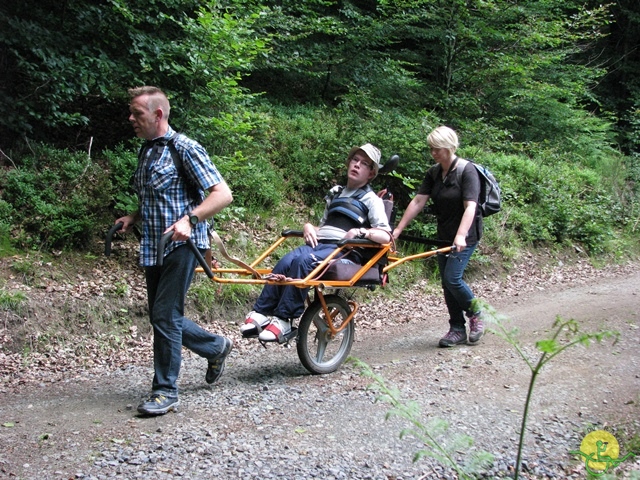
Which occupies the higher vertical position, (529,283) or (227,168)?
(227,168)

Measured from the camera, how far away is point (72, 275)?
6.92m

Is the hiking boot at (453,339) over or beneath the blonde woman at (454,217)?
beneath

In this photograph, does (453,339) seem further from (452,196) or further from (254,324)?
(254,324)

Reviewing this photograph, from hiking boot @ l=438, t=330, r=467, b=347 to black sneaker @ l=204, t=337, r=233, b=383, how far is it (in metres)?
2.54

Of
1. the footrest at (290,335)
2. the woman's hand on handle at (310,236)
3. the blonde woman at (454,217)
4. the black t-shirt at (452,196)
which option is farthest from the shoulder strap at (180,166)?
the black t-shirt at (452,196)

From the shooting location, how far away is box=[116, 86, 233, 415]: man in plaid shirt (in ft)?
14.4

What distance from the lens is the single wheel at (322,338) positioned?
5.32 m

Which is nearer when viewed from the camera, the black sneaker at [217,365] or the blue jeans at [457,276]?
the black sneaker at [217,365]

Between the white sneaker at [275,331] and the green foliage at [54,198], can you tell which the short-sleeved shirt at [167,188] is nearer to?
the white sneaker at [275,331]

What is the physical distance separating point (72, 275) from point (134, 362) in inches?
62.2

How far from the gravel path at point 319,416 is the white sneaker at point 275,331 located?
17.2 inches

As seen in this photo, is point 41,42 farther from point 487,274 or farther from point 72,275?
point 487,274

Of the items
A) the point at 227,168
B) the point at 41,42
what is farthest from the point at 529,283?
the point at 41,42

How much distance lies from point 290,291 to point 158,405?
1.41 metres
